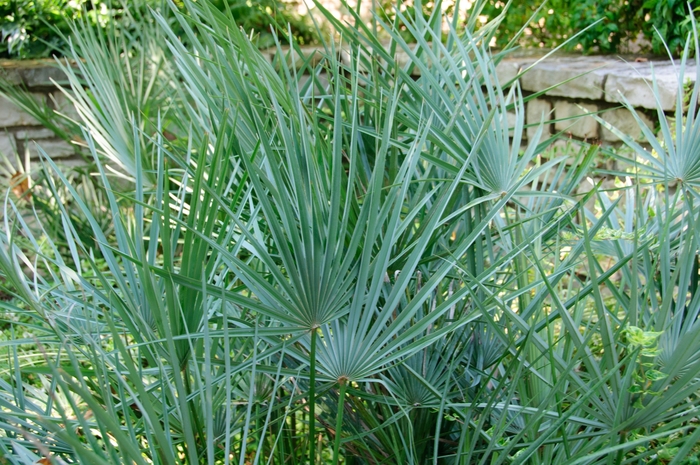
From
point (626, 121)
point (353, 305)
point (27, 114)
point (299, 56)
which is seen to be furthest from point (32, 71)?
point (353, 305)

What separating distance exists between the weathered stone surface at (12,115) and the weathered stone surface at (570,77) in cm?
280

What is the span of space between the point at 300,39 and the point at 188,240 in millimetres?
3451

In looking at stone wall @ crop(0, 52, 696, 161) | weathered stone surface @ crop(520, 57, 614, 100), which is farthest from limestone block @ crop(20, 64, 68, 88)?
weathered stone surface @ crop(520, 57, 614, 100)

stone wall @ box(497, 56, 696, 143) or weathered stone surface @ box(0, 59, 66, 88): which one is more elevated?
weathered stone surface @ box(0, 59, 66, 88)

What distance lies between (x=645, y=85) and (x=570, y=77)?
1.37 feet

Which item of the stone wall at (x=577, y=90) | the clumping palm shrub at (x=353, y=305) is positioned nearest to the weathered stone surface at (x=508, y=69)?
the stone wall at (x=577, y=90)

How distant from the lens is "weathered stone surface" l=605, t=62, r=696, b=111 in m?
2.36

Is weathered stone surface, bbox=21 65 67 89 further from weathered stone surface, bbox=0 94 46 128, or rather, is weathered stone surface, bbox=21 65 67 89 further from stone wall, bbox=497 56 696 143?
stone wall, bbox=497 56 696 143

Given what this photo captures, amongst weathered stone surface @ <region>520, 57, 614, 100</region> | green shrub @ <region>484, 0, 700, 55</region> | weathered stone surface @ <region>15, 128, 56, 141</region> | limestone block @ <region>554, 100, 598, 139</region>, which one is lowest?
limestone block @ <region>554, 100, 598, 139</region>

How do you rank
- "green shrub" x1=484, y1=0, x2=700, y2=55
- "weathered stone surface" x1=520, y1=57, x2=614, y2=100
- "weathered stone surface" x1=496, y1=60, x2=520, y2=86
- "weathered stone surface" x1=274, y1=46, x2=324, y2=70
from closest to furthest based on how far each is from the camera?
"weathered stone surface" x1=274, y1=46, x2=324, y2=70
"green shrub" x1=484, y1=0, x2=700, y2=55
"weathered stone surface" x1=520, y1=57, x2=614, y2=100
"weathered stone surface" x1=496, y1=60, x2=520, y2=86

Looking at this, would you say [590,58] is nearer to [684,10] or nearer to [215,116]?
[684,10]

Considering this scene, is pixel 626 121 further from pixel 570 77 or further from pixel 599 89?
pixel 570 77

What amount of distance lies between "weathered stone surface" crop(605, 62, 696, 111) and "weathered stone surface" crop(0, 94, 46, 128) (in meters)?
3.11

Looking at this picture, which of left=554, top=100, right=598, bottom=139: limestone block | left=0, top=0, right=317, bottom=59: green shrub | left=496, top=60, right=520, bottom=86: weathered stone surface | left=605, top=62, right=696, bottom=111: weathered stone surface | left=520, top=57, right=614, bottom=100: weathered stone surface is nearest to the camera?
left=605, top=62, right=696, bottom=111: weathered stone surface
